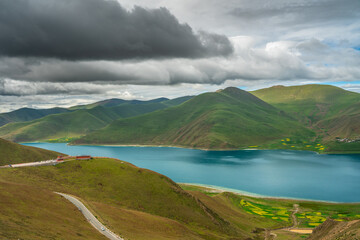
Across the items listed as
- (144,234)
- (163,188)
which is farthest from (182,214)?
(144,234)

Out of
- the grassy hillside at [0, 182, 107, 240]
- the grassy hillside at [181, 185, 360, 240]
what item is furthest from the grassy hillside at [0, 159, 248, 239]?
the grassy hillside at [181, 185, 360, 240]

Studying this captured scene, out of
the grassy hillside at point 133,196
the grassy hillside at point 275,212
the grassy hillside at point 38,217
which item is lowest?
the grassy hillside at point 275,212

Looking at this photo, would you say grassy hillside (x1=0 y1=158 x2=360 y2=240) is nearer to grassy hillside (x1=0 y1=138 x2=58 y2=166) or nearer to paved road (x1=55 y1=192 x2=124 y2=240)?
paved road (x1=55 y1=192 x2=124 y2=240)

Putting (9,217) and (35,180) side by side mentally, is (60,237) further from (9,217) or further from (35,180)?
(35,180)

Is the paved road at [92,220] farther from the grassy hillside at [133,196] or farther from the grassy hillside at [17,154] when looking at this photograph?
the grassy hillside at [17,154]

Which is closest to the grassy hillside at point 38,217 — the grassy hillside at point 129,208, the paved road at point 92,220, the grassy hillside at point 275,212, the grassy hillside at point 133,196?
the grassy hillside at point 129,208

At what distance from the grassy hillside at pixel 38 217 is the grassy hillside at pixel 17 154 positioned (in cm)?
10837

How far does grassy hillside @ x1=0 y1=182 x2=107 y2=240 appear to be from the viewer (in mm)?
42812

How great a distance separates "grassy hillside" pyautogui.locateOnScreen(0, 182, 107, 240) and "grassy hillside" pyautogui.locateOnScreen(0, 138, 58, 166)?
108 meters

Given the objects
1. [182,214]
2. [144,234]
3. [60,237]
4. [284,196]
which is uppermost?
[60,237]

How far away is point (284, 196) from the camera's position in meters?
178

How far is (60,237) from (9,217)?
11011 mm

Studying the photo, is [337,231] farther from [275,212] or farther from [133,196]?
[275,212]

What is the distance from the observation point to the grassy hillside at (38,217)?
4281 centimetres
